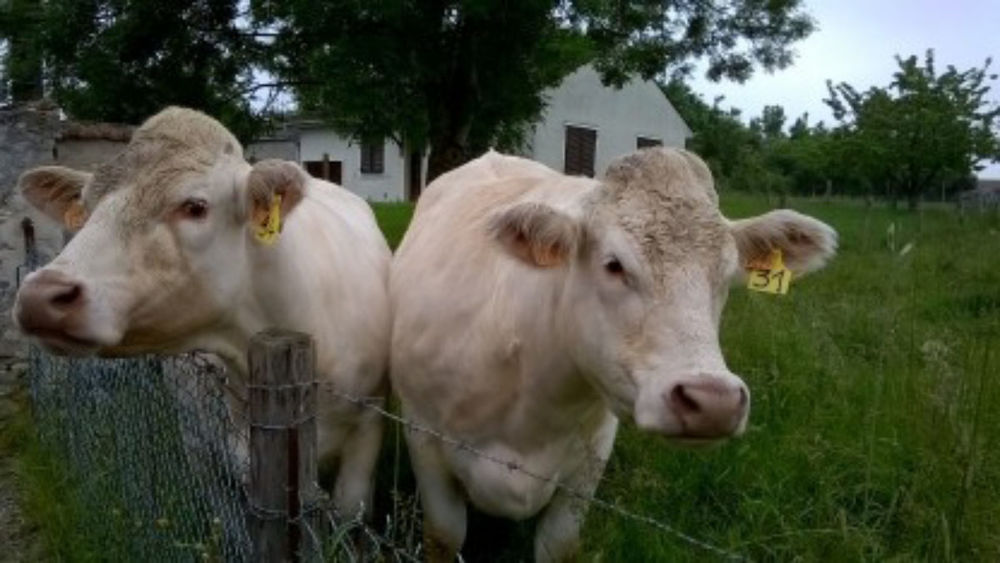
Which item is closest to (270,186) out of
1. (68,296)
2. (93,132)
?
(68,296)

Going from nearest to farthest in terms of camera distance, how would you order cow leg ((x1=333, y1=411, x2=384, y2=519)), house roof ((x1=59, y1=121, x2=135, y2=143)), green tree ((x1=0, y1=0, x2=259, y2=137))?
1. cow leg ((x1=333, y1=411, x2=384, y2=519))
2. house roof ((x1=59, y1=121, x2=135, y2=143))
3. green tree ((x1=0, y1=0, x2=259, y2=137))

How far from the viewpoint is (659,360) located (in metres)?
2.38

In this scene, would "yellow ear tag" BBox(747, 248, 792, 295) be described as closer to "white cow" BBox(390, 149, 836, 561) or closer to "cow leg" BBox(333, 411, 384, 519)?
"white cow" BBox(390, 149, 836, 561)

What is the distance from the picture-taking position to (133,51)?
40.9 ft

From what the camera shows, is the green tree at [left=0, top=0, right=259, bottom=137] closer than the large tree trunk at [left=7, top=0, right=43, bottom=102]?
Yes

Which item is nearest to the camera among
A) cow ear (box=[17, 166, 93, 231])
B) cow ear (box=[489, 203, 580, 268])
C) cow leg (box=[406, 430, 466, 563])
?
cow ear (box=[489, 203, 580, 268])

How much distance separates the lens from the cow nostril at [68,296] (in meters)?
2.46

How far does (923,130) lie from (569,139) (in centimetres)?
1057

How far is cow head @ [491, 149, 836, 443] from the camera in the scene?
88.7 inches

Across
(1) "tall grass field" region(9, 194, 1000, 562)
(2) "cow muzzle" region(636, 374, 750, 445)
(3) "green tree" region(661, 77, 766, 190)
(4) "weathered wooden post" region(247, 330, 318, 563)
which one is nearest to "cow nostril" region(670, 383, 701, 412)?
(2) "cow muzzle" region(636, 374, 750, 445)

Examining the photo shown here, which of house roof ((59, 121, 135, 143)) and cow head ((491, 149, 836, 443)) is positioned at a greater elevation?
house roof ((59, 121, 135, 143))

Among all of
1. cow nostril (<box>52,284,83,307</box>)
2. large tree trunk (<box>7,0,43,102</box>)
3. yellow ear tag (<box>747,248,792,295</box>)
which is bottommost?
cow nostril (<box>52,284,83,307</box>)

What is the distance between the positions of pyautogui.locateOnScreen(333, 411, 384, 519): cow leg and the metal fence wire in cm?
56

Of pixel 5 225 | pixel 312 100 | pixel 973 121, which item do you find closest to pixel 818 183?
pixel 973 121
